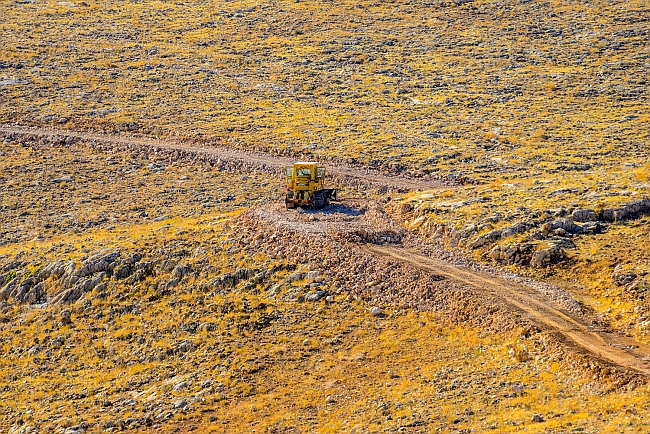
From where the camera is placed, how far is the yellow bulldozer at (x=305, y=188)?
43.3m

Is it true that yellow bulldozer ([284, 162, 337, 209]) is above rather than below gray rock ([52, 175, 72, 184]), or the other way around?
above

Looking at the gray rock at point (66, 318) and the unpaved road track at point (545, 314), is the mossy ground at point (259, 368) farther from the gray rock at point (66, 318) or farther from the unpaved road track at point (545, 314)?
the unpaved road track at point (545, 314)

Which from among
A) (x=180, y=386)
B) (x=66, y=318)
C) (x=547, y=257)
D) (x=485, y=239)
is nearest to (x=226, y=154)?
(x=66, y=318)

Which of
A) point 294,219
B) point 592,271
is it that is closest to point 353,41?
point 294,219

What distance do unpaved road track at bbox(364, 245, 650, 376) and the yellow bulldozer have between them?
678 centimetres

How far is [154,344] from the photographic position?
111 feet

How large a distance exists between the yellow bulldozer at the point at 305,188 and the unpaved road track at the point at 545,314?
6.78 meters

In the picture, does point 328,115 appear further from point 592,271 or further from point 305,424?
point 305,424

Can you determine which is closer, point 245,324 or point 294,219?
point 245,324

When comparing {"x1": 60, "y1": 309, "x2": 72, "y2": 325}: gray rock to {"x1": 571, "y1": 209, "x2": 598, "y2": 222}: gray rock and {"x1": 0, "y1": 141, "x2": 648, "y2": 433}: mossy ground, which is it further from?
{"x1": 571, "y1": 209, "x2": 598, "y2": 222}: gray rock

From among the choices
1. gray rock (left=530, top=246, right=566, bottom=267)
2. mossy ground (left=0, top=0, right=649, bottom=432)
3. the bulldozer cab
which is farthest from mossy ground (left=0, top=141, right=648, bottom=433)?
gray rock (left=530, top=246, right=566, bottom=267)

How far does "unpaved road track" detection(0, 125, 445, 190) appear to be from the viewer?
50562 millimetres

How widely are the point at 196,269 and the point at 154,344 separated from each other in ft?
16.7

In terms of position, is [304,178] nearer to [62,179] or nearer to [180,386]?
[180,386]
